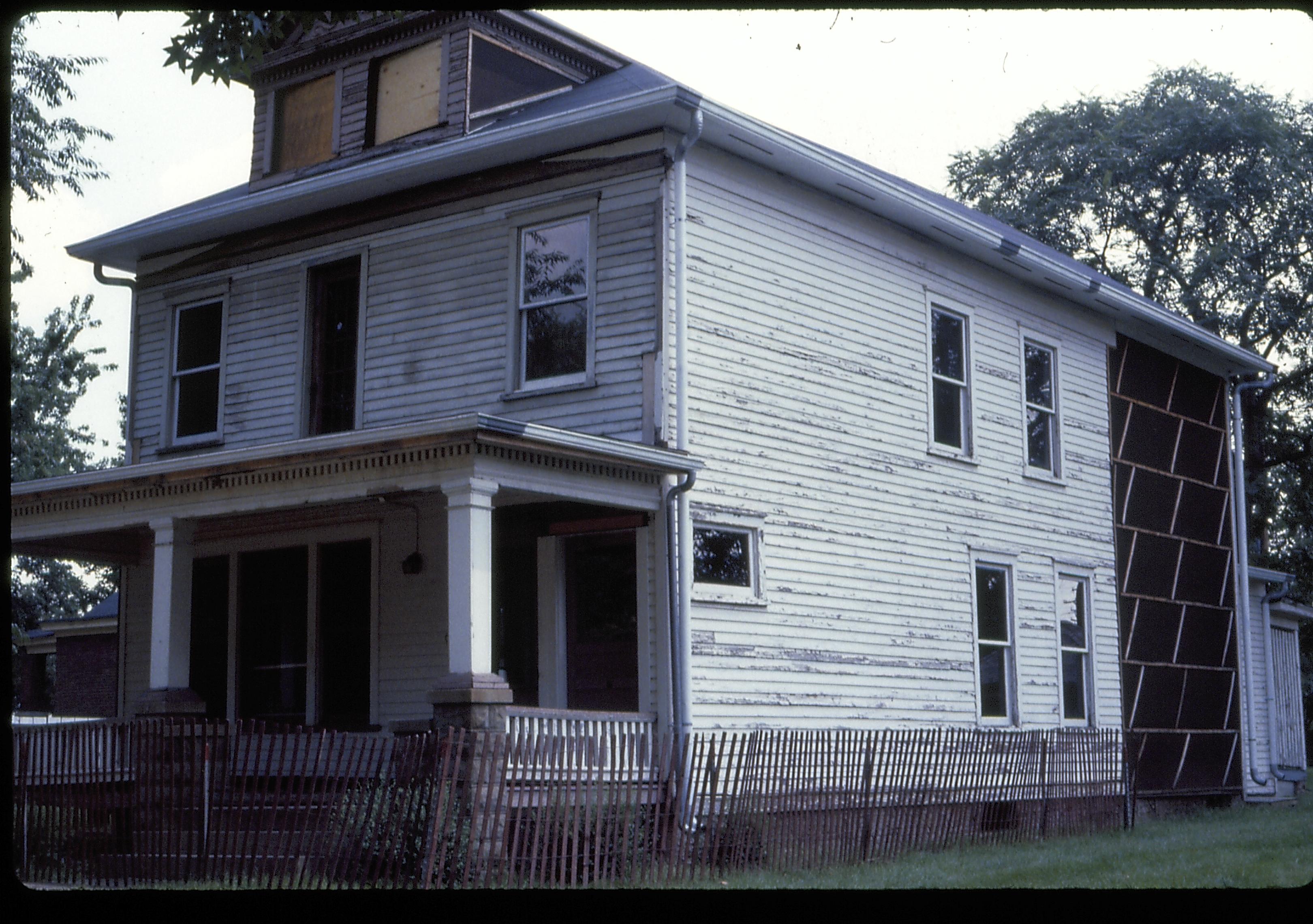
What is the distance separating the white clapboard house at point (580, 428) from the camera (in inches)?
555

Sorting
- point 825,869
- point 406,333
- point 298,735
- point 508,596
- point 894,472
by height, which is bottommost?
point 825,869

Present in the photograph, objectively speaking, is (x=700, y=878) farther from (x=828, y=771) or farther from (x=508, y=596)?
(x=508, y=596)

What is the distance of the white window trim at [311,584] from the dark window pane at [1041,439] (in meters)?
8.90

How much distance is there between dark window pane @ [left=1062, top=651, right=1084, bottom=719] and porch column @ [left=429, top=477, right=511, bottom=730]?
32.9ft

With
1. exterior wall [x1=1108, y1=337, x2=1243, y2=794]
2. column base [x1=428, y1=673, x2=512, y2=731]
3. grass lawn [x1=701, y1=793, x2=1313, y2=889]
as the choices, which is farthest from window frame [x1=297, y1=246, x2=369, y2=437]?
exterior wall [x1=1108, y1=337, x2=1243, y2=794]

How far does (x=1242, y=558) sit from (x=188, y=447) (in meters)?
16.3

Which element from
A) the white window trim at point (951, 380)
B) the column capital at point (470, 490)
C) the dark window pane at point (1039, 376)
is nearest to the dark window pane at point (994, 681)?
the white window trim at point (951, 380)

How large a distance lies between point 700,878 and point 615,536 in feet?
13.4

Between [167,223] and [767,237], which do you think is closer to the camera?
[767,237]

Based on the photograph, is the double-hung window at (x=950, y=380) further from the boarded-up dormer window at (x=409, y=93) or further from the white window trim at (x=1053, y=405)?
the boarded-up dormer window at (x=409, y=93)

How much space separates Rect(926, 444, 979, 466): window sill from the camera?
17.8 meters
